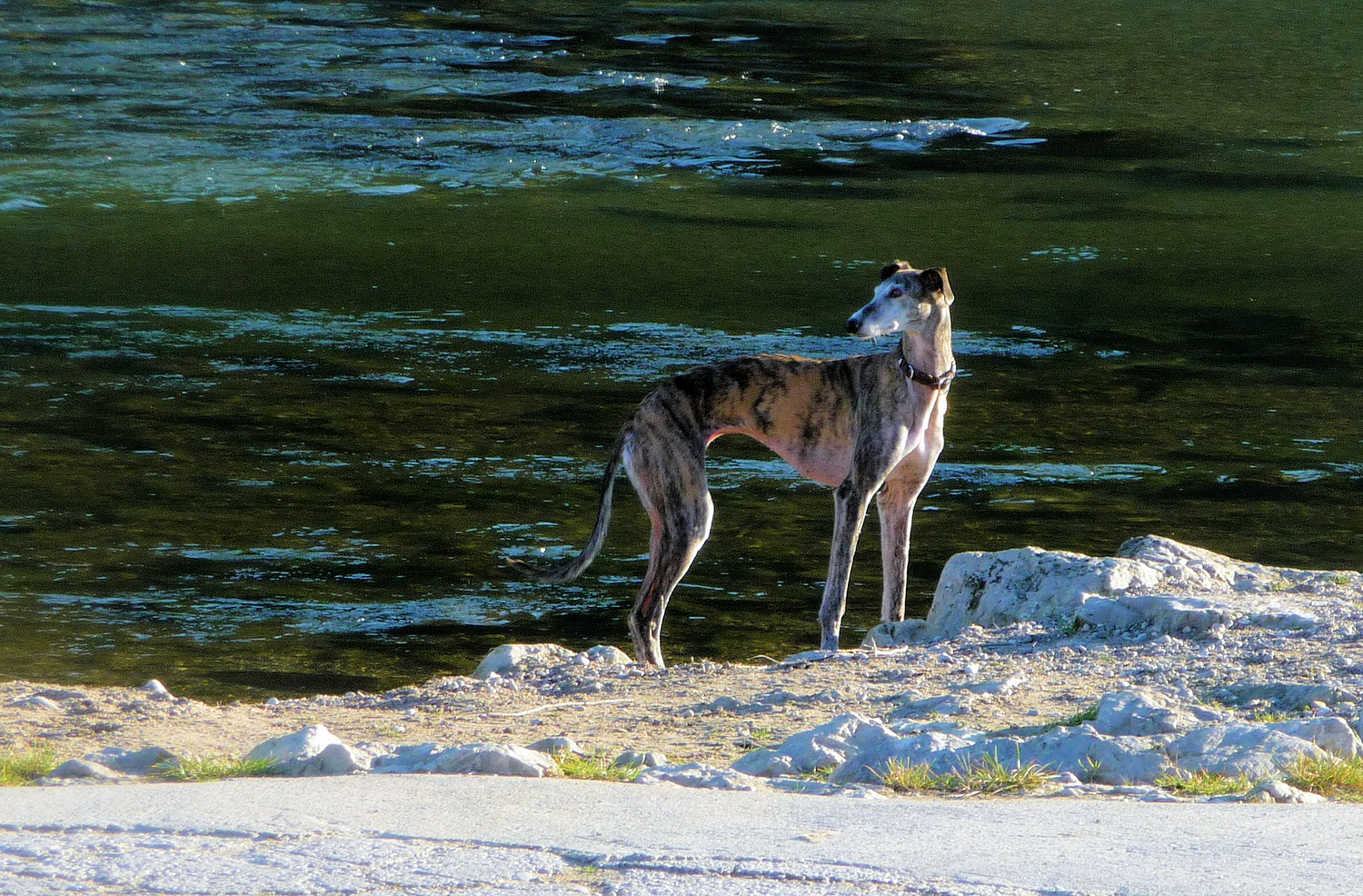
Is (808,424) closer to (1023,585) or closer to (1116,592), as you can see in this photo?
(1023,585)

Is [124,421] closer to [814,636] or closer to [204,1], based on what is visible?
[814,636]

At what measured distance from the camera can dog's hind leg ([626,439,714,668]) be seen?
854cm

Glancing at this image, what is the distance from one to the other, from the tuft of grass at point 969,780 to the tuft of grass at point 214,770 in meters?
1.79

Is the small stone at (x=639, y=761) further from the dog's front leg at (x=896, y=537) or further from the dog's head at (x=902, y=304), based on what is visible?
the dog's front leg at (x=896, y=537)

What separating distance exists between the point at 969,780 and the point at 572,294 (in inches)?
556

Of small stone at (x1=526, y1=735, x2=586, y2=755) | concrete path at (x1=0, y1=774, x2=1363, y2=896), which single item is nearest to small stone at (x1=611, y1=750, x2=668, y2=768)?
small stone at (x1=526, y1=735, x2=586, y2=755)

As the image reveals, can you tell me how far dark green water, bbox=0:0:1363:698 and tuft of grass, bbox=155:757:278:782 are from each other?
3085 millimetres

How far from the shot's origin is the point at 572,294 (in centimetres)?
1906

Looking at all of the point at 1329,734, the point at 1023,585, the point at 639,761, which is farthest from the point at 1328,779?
the point at 1023,585

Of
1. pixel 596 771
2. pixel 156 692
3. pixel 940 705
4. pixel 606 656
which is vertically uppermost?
pixel 596 771

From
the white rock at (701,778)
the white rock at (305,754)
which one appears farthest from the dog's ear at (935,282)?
the white rock at (305,754)

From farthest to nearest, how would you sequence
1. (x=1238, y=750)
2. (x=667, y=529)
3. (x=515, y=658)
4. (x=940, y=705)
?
(x=667, y=529) → (x=515, y=658) → (x=940, y=705) → (x=1238, y=750)

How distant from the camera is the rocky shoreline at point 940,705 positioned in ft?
17.9

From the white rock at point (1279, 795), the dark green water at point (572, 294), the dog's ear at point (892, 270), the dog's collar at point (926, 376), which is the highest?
the dog's ear at point (892, 270)
